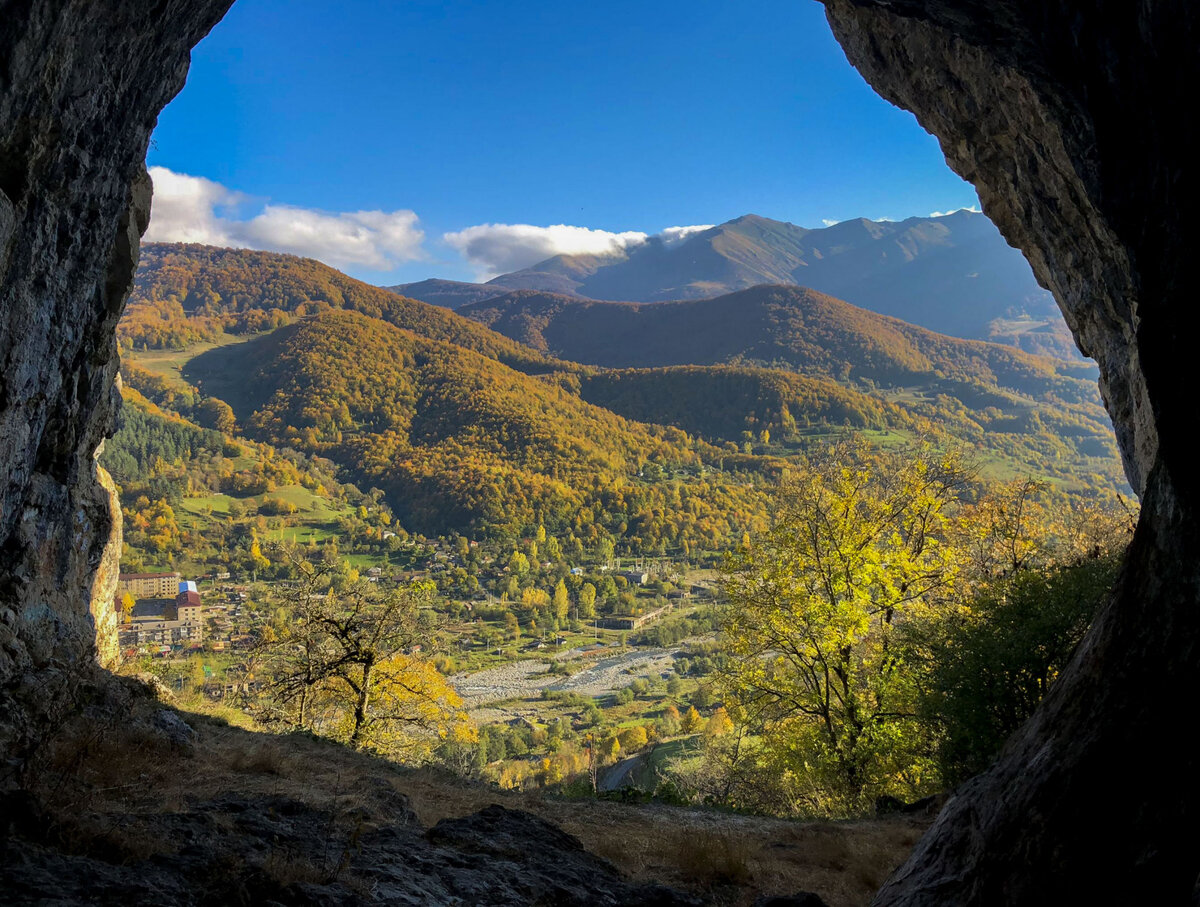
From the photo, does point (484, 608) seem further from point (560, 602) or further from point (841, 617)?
point (841, 617)

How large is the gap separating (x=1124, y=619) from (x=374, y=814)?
8343mm

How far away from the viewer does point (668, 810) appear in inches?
479

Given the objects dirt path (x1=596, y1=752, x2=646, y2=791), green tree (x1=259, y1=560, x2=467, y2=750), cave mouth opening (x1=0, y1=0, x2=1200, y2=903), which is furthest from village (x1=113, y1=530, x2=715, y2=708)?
cave mouth opening (x1=0, y1=0, x2=1200, y2=903)

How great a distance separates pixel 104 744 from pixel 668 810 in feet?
29.4

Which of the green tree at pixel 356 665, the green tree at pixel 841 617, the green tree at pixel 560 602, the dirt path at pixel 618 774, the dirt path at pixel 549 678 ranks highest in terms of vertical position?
the green tree at pixel 841 617

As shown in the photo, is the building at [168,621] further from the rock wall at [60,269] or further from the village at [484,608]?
the rock wall at [60,269]

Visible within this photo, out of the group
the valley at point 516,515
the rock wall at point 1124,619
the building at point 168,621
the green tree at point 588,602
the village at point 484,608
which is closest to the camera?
the rock wall at point 1124,619

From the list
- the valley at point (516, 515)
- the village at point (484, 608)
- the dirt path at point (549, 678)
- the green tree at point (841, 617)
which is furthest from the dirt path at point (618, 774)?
the dirt path at point (549, 678)

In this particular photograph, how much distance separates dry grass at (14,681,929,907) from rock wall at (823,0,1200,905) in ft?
8.51

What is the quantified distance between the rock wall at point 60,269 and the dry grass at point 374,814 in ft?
3.88

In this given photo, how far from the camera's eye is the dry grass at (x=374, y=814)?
5.82 metres

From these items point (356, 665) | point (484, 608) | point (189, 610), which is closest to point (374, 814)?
point (356, 665)

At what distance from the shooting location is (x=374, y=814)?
8.22 meters

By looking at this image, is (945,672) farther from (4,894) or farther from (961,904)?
(4,894)
